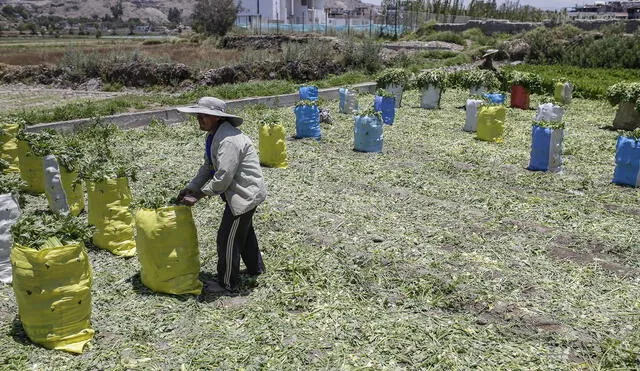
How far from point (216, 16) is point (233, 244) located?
42.2 metres

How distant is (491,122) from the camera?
9586 mm

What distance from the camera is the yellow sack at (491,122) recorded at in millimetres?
9562

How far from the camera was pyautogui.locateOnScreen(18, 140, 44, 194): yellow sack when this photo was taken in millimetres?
6406

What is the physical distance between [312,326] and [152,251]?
1.31 meters

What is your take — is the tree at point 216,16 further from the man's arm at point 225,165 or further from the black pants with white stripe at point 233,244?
the man's arm at point 225,165

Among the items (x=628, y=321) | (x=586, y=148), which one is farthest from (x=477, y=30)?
(x=628, y=321)

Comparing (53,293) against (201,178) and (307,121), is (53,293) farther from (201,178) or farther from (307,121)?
(307,121)

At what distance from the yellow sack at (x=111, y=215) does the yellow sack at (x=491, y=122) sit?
6.79 metres

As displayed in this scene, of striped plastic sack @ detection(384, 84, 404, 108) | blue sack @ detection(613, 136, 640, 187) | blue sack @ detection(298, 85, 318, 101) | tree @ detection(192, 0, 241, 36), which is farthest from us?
tree @ detection(192, 0, 241, 36)

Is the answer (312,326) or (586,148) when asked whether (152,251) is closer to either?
(312,326)

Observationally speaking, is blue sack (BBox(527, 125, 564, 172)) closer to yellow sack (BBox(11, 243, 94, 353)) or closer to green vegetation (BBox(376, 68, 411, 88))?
green vegetation (BBox(376, 68, 411, 88))

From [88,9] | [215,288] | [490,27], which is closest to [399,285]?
[215,288]

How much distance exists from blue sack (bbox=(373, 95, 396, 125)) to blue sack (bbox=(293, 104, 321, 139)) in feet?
6.20

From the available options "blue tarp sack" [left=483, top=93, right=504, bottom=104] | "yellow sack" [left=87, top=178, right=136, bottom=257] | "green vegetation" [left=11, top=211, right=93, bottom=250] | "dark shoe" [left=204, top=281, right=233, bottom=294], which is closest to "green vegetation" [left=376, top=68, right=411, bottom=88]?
"blue tarp sack" [left=483, top=93, right=504, bottom=104]
